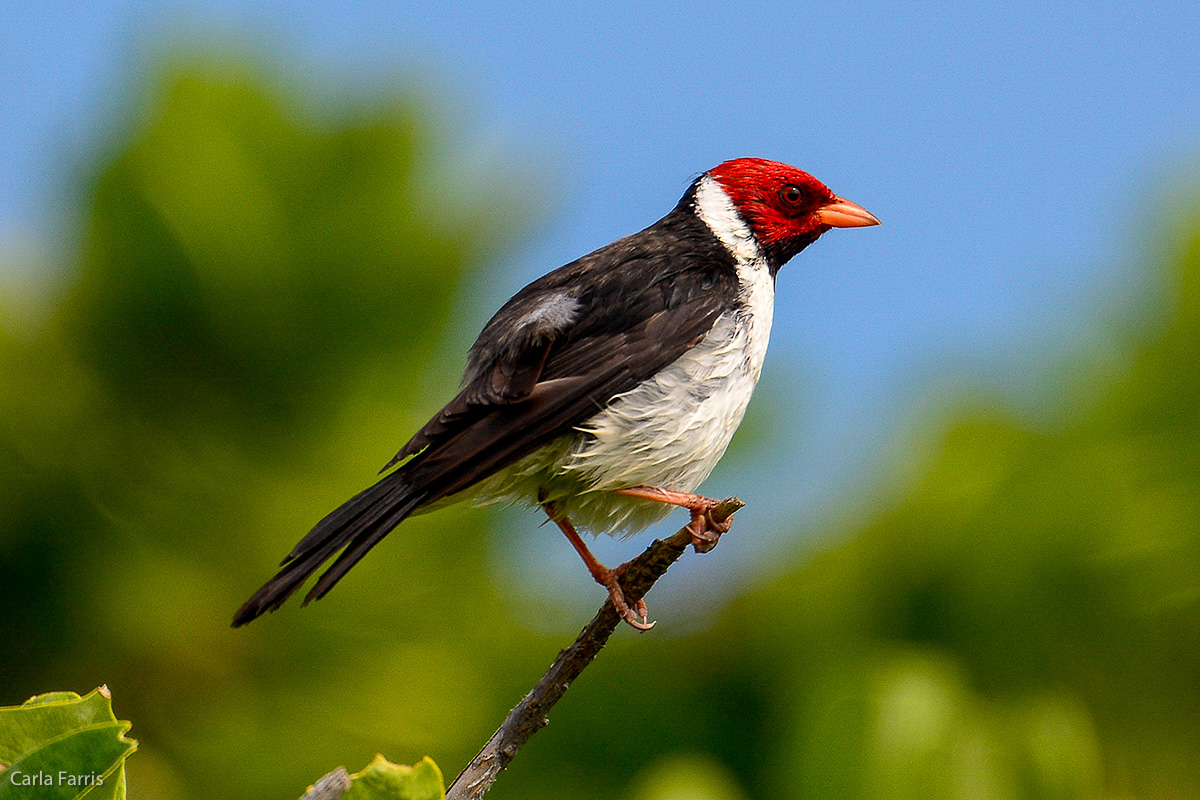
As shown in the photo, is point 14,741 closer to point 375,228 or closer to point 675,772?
point 675,772

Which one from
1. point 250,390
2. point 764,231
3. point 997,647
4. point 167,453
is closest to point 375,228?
point 250,390

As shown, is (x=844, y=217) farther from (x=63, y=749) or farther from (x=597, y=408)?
(x=63, y=749)

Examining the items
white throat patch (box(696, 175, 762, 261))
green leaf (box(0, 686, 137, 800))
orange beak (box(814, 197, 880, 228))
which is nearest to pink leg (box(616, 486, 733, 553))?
white throat patch (box(696, 175, 762, 261))

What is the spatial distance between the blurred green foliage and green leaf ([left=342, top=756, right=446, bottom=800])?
5029 millimetres

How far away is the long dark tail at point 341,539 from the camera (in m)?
3.12

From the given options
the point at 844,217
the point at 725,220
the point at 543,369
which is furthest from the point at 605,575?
the point at 844,217

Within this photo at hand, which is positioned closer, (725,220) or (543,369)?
(543,369)

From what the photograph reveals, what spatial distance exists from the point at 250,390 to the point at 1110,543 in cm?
518

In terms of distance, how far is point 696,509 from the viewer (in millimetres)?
3662

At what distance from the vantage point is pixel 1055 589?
7.11 meters

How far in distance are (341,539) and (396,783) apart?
1.48m

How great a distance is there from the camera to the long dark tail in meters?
3.12

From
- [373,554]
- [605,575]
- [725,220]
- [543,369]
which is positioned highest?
[725,220]

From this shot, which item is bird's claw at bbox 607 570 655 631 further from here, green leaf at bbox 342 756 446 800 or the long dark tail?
green leaf at bbox 342 756 446 800
